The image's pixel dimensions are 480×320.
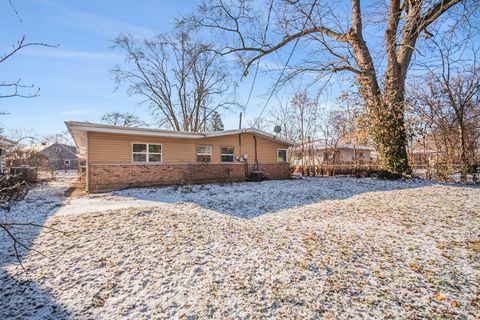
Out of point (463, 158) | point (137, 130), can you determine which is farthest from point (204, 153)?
point (463, 158)

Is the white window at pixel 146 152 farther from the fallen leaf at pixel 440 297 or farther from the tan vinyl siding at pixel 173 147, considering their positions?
the fallen leaf at pixel 440 297

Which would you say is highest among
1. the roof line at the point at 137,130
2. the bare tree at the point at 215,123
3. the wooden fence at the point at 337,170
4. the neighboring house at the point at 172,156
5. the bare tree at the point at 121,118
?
the bare tree at the point at 121,118

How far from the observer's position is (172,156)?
12.1 meters

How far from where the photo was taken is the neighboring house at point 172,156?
32.8 feet

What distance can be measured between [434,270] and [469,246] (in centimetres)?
119

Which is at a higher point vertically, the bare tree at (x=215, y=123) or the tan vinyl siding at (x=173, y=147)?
the bare tree at (x=215, y=123)

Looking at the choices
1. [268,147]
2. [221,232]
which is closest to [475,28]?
[221,232]

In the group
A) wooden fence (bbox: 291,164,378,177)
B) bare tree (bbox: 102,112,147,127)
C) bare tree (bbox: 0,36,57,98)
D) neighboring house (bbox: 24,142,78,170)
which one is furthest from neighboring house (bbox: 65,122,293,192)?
neighboring house (bbox: 24,142,78,170)

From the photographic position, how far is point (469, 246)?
11.2 feet

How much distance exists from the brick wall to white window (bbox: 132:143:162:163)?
1.27ft

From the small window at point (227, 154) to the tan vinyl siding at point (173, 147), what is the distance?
206 millimetres

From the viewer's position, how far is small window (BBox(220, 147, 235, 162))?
13703mm

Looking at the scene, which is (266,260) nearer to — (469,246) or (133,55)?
(469,246)

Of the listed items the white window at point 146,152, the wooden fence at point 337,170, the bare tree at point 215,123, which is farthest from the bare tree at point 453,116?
the bare tree at point 215,123
